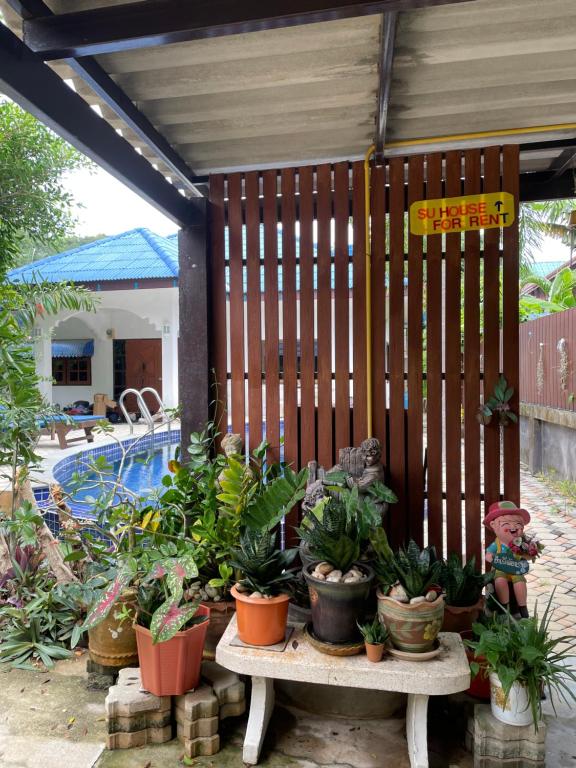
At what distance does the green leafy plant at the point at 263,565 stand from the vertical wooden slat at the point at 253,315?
1149mm

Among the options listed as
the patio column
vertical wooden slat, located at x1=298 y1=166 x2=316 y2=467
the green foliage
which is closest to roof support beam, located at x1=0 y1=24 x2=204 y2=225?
the patio column

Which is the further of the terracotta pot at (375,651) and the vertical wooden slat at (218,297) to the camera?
the vertical wooden slat at (218,297)

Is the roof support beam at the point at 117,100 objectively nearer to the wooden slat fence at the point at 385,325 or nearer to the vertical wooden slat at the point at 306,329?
the wooden slat fence at the point at 385,325

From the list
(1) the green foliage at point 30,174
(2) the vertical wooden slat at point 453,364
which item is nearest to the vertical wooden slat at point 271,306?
(2) the vertical wooden slat at point 453,364

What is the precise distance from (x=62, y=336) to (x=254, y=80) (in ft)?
44.5

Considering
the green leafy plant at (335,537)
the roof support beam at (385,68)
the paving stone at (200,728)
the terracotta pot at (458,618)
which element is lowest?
the paving stone at (200,728)

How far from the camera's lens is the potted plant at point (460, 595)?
8.43 feet

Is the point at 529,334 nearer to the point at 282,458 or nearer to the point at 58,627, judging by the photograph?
the point at 282,458

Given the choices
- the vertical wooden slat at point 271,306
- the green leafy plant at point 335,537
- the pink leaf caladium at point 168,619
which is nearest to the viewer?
the pink leaf caladium at point 168,619

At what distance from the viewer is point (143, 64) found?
2363mm

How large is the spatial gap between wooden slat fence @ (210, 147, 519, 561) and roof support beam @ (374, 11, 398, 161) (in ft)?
1.87

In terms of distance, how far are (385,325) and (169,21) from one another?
2.07m

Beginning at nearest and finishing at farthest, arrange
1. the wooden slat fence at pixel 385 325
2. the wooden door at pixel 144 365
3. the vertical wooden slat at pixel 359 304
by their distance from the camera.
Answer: the wooden slat fence at pixel 385 325 < the vertical wooden slat at pixel 359 304 < the wooden door at pixel 144 365

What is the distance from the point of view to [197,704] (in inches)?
88.5
